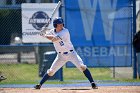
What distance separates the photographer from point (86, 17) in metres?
13.3

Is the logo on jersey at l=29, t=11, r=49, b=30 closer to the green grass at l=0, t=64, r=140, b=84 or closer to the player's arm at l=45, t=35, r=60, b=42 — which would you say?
the green grass at l=0, t=64, r=140, b=84

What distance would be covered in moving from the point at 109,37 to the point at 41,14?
6.96 ft

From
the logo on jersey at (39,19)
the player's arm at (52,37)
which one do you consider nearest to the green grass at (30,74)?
the logo on jersey at (39,19)

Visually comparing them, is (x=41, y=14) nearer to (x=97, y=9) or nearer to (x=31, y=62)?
(x=97, y=9)

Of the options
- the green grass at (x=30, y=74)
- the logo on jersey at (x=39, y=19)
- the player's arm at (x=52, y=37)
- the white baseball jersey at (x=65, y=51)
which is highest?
the logo on jersey at (x=39, y=19)

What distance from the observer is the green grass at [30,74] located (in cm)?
1316

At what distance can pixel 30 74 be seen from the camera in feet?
46.6

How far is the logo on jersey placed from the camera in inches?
514

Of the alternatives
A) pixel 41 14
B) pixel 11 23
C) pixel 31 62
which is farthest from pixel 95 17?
pixel 31 62

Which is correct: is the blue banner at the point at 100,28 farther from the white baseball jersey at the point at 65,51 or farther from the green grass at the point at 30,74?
the white baseball jersey at the point at 65,51

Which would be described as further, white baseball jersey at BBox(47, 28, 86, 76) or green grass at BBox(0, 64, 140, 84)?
green grass at BBox(0, 64, 140, 84)

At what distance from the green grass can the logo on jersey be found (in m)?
1.59

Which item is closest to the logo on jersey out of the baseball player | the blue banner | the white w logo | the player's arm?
the blue banner

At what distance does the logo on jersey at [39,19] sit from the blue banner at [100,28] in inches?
25.6
